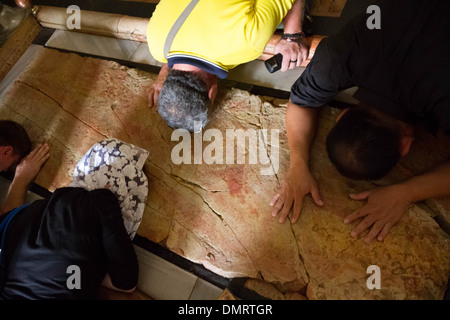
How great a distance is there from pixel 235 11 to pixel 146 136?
1.19 meters

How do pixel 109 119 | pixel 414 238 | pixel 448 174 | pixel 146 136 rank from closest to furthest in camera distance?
pixel 448 174 → pixel 414 238 → pixel 146 136 → pixel 109 119

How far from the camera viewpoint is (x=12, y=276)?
1630mm

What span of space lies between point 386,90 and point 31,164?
9.26 feet

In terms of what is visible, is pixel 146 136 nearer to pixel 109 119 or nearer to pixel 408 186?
pixel 109 119

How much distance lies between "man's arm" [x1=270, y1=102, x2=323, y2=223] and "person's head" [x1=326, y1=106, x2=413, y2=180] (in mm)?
338

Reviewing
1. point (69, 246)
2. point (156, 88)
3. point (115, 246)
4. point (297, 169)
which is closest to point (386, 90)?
point (297, 169)

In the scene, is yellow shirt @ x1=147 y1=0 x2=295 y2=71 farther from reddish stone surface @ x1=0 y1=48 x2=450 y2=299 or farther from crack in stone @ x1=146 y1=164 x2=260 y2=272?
crack in stone @ x1=146 y1=164 x2=260 y2=272

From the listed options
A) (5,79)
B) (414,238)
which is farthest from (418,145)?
(5,79)

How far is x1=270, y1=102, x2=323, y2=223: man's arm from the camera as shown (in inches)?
67.3

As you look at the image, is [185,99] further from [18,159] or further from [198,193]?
[18,159]

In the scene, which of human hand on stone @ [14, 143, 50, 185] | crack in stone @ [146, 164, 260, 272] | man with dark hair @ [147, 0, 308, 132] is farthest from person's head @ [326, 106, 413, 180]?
human hand on stone @ [14, 143, 50, 185]

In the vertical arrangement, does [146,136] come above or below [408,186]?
below

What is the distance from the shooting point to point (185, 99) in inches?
74.5

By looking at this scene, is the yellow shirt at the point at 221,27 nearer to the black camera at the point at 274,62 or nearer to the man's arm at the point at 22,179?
the black camera at the point at 274,62
